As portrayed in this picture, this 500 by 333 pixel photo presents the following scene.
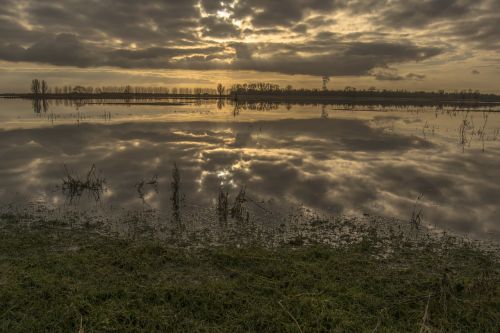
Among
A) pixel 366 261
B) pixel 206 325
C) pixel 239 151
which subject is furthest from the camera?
pixel 239 151

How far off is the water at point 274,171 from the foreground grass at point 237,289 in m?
4.37

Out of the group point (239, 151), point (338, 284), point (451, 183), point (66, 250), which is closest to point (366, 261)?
point (338, 284)

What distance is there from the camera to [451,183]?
765 inches

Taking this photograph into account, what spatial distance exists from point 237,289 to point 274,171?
1368 centimetres

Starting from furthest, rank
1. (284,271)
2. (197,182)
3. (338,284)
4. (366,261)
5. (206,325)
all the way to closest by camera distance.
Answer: (197,182)
(366,261)
(284,271)
(338,284)
(206,325)

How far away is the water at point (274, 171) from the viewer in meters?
15.3

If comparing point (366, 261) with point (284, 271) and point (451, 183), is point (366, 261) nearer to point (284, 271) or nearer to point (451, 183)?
point (284, 271)

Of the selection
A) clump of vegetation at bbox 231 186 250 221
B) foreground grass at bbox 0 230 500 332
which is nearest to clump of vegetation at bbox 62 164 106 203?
foreground grass at bbox 0 230 500 332

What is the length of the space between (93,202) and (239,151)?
13786 mm

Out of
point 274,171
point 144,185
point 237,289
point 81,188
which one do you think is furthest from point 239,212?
point 81,188

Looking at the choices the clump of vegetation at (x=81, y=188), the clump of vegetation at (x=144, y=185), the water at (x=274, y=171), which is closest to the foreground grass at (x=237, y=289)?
the water at (x=274, y=171)

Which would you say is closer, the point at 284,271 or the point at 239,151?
the point at 284,271

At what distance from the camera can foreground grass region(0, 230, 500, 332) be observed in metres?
6.81

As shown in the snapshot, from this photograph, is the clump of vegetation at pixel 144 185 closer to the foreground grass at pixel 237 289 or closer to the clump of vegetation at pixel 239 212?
the clump of vegetation at pixel 239 212
